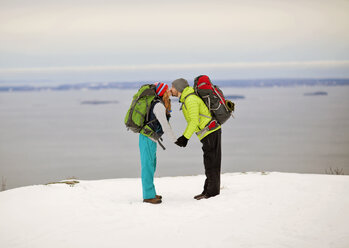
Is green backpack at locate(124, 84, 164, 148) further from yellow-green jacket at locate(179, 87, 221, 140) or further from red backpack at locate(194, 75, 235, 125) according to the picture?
red backpack at locate(194, 75, 235, 125)

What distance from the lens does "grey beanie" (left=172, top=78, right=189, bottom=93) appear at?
752 centimetres

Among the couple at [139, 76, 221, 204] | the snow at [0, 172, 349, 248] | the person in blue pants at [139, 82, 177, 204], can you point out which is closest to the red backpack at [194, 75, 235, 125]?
the couple at [139, 76, 221, 204]

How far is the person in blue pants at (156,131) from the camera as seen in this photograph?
717cm

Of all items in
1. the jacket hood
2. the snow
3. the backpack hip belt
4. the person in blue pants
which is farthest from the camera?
the backpack hip belt

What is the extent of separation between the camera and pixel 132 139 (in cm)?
6450

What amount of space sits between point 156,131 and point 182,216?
145cm

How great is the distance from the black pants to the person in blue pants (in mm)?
677

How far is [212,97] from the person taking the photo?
7.49 meters

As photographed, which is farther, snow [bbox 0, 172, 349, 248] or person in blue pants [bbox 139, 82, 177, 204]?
person in blue pants [bbox 139, 82, 177, 204]

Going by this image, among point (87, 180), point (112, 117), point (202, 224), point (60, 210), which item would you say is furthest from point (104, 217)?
point (112, 117)

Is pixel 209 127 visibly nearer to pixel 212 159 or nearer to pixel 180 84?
pixel 212 159

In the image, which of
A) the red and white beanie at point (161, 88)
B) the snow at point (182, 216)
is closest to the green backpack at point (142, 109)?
the red and white beanie at point (161, 88)

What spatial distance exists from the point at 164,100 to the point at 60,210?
2392 millimetres

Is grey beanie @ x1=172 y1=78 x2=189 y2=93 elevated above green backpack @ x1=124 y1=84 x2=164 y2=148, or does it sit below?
above
